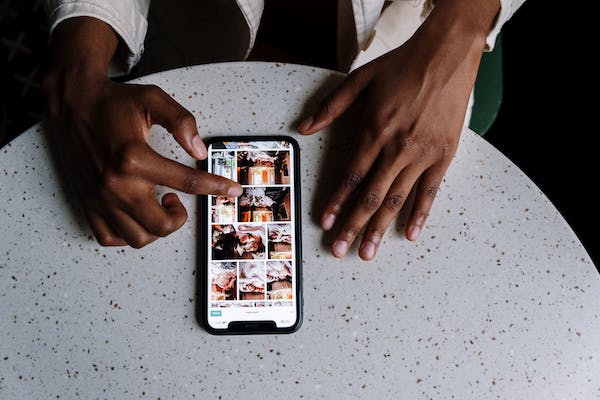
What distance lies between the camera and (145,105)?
0.64m

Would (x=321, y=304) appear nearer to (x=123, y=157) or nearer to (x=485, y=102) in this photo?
(x=123, y=157)

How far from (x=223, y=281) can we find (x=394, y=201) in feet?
0.81

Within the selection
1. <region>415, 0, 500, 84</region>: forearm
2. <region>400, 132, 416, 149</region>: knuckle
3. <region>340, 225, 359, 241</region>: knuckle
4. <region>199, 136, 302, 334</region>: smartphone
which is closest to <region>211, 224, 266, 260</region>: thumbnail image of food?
<region>199, 136, 302, 334</region>: smartphone

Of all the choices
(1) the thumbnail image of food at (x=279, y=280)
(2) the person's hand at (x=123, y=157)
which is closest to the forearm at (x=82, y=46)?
(2) the person's hand at (x=123, y=157)

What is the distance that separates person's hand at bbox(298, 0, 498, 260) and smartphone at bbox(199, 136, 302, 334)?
0.05m

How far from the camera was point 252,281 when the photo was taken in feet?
2.15

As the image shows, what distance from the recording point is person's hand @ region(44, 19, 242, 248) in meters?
0.63

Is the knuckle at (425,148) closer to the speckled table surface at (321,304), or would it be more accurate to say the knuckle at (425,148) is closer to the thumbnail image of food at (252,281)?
the speckled table surface at (321,304)

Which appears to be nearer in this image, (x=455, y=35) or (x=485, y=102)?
(x=455, y=35)

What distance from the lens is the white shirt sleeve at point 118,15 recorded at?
2.18 ft

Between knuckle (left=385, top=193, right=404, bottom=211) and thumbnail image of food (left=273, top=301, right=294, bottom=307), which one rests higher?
knuckle (left=385, top=193, right=404, bottom=211)

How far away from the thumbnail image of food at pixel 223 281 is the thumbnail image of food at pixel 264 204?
0.07m

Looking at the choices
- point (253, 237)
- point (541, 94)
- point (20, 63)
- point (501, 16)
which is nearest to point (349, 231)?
point (253, 237)

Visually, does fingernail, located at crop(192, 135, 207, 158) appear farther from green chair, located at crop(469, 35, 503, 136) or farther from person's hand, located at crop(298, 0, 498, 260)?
green chair, located at crop(469, 35, 503, 136)
